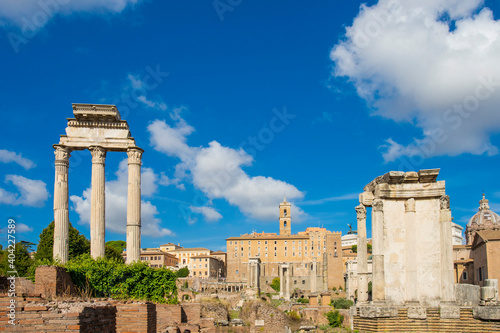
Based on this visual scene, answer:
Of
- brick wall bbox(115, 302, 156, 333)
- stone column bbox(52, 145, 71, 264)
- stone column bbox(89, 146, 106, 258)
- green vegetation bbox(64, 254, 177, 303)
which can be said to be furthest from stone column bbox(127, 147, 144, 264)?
brick wall bbox(115, 302, 156, 333)

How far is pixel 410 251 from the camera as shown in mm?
12391

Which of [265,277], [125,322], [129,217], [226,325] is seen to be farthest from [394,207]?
[265,277]

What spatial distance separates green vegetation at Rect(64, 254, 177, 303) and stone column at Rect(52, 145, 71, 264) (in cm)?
244

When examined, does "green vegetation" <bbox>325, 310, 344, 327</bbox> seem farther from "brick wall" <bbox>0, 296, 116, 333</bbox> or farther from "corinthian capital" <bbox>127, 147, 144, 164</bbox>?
"brick wall" <bbox>0, 296, 116, 333</bbox>

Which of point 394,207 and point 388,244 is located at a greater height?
point 394,207

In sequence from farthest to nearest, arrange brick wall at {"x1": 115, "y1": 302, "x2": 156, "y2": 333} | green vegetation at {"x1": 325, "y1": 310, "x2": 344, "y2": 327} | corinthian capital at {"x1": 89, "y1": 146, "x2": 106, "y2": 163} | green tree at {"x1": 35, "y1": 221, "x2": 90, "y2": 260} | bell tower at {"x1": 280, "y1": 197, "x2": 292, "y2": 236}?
1. bell tower at {"x1": 280, "y1": 197, "x2": 292, "y2": 236}
2. green vegetation at {"x1": 325, "y1": 310, "x2": 344, "y2": 327}
3. green tree at {"x1": 35, "y1": 221, "x2": 90, "y2": 260}
4. corinthian capital at {"x1": 89, "y1": 146, "x2": 106, "y2": 163}
5. brick wall at {"x1": 115, "y1": 302, "x2": 156, "y2": 333}

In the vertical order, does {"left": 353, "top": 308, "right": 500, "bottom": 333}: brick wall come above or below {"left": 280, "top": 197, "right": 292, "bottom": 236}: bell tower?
below

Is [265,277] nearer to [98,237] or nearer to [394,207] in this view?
[98,237]

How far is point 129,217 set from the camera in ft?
71.9

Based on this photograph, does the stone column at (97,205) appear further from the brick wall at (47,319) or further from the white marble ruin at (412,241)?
the brick wall at (47,319)

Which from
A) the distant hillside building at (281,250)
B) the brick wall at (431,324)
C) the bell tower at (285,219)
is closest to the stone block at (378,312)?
the brick wall at (431,324)

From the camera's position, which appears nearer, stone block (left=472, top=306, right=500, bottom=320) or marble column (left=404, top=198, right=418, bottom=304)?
stone block (left=472, top=306, right=500, bottom=320)

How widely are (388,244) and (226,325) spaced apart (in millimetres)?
19916

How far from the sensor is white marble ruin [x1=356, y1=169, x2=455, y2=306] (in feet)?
40.0
